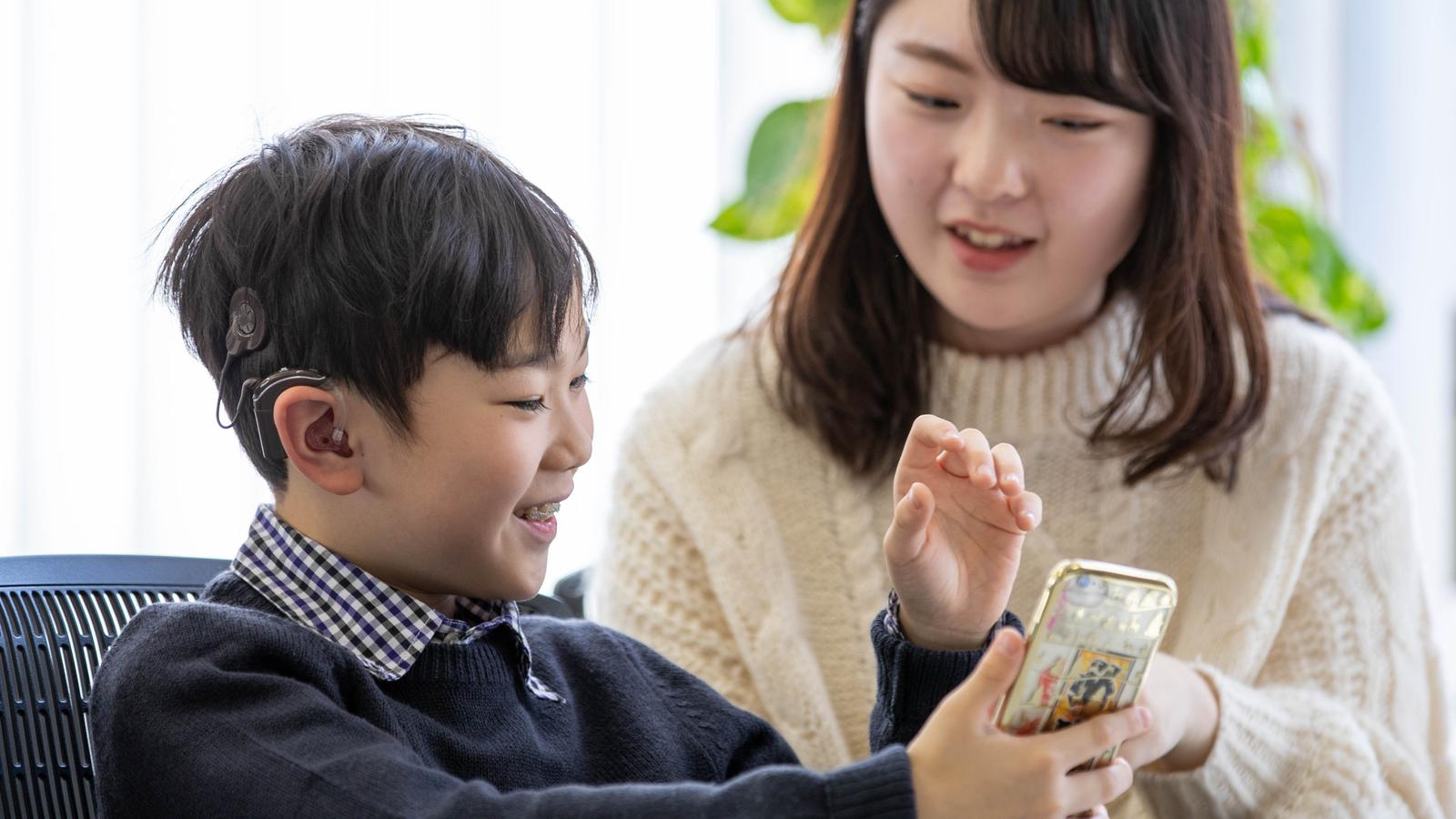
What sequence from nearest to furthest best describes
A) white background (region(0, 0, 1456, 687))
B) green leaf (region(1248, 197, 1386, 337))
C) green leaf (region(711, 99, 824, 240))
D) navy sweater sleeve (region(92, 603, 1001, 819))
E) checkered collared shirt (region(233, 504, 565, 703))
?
navy sweater sleeve (region(92, 603, 1001, 819))
checkered collared shirt (region(233, 504, 565, 703))
white background (region(0, 0, 1456, 687))
green leaf (region(711, 99, 824, 240))
green leaf (region(1248, 197, 1386, 337))

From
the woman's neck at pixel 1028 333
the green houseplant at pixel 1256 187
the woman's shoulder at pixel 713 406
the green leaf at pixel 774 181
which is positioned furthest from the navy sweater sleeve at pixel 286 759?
the green leaf at pixel 774 181

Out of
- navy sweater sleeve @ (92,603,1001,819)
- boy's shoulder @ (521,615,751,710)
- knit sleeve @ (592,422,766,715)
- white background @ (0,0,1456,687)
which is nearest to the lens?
navy sweater sleeve @ (92,603,1001,819)

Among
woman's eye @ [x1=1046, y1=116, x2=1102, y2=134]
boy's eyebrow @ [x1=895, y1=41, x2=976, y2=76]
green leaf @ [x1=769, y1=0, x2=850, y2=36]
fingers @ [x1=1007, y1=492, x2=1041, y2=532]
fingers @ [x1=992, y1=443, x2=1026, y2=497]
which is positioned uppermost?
green leaf @ [x1=769, y1=0, x2=850, y2=36]

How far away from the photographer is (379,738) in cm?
77

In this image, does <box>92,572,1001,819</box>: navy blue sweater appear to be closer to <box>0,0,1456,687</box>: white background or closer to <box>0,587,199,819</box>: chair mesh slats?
<box>0,587,199,819</box>: chair mesh slats

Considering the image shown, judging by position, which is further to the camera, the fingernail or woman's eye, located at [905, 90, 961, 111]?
Answer: woman's eye, located at [905, 90, 961, 111]


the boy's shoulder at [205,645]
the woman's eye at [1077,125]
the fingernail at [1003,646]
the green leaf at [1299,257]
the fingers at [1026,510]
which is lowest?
the boy's shoulder at [205,645]

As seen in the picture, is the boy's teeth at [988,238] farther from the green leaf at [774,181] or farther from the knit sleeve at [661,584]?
the green leaf at [774,181]

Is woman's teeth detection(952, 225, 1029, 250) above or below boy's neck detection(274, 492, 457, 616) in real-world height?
above

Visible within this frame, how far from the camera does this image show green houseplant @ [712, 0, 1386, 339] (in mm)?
2021

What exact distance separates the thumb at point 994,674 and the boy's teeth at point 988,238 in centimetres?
61

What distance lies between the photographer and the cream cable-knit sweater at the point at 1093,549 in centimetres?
132

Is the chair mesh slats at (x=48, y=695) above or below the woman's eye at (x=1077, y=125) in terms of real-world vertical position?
below

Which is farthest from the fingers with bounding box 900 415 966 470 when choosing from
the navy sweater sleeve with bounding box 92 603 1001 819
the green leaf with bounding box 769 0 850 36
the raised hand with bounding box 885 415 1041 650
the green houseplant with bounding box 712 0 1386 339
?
the green leaf with bounding box 769 0 850 36
